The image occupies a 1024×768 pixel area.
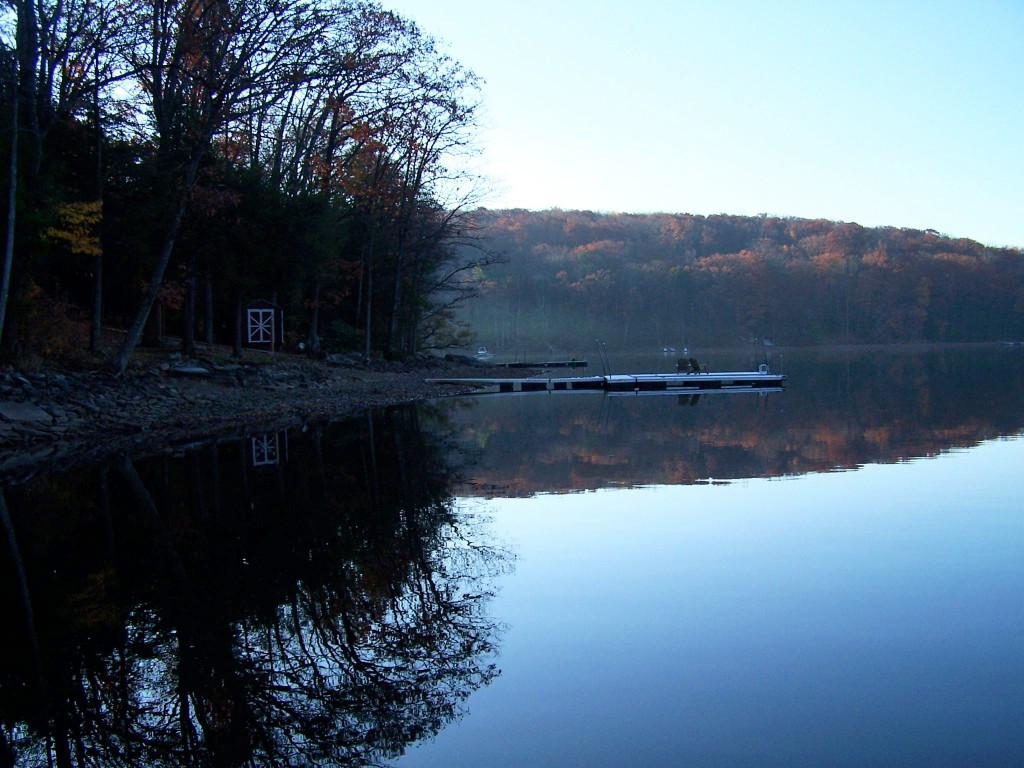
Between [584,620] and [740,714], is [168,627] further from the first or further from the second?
[740,714]

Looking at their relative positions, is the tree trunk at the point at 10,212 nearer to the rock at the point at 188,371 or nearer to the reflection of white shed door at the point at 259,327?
the rock at the point at 188,371

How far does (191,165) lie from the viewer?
23219mm

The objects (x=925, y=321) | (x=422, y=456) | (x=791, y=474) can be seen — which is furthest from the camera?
(x=925, y=321)

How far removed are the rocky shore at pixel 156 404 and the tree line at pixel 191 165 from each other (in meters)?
1.29

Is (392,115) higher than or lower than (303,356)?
higher

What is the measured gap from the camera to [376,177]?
38.9 meters

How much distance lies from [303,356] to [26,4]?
57.6 feet

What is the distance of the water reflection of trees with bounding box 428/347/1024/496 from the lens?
592 inches

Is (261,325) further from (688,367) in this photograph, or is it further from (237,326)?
(688,367)

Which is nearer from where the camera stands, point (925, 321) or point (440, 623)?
point (440, 623)

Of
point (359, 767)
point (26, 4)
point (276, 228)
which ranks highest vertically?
point (26, 4)

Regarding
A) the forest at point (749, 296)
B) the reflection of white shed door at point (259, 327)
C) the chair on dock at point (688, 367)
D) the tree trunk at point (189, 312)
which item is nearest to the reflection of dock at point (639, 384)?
the chair on dock at point (688, 367)

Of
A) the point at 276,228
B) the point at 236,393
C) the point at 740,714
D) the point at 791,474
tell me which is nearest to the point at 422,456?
the point at 791,474

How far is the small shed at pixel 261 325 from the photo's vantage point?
3409 centimetres
